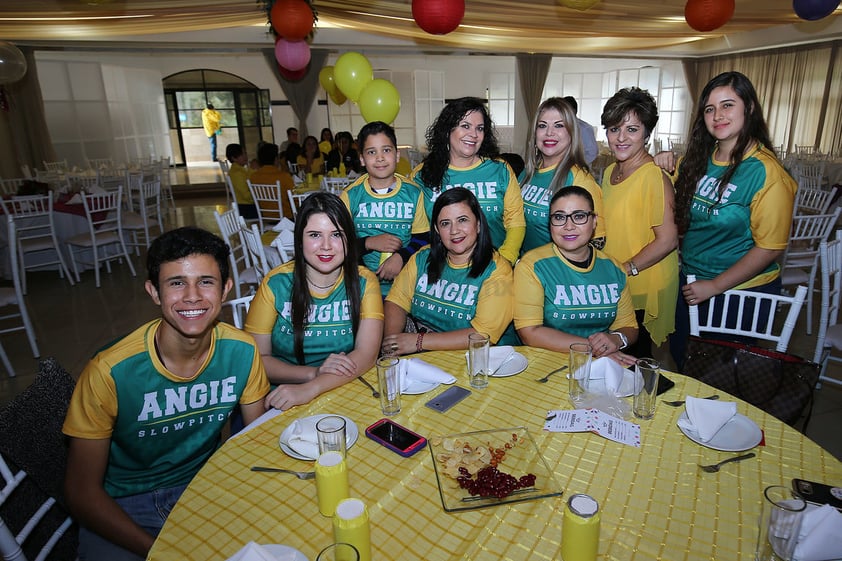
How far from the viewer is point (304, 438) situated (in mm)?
1305

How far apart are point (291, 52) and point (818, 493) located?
6686 mm

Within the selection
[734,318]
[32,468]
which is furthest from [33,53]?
[734,318]

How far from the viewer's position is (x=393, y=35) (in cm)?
885

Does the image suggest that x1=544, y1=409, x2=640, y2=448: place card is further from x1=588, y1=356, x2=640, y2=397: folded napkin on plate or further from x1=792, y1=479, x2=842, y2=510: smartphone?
x1=792, y1=479, x2=842, y2=510: smartphone

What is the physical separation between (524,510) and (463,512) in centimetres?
13

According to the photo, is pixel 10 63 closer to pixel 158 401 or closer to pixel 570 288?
pixel 158 401

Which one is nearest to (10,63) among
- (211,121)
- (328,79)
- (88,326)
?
(328,79)

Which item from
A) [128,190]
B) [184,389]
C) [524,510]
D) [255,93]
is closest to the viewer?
[524,510]

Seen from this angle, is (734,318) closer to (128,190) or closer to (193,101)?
(128,190)

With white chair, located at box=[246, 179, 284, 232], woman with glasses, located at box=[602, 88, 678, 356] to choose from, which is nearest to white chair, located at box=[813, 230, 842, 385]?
woman with glasses, located at box=[602, 88, 678, 356]

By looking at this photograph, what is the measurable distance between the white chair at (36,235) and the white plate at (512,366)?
4618 millimetres

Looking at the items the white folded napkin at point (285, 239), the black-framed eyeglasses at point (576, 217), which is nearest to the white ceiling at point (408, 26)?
the white folded napkin at point (285, 239)

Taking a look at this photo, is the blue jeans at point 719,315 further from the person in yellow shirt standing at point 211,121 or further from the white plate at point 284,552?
the person in yellow shirt standing at point 211,121

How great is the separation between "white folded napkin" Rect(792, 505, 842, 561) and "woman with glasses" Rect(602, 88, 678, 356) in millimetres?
1426
